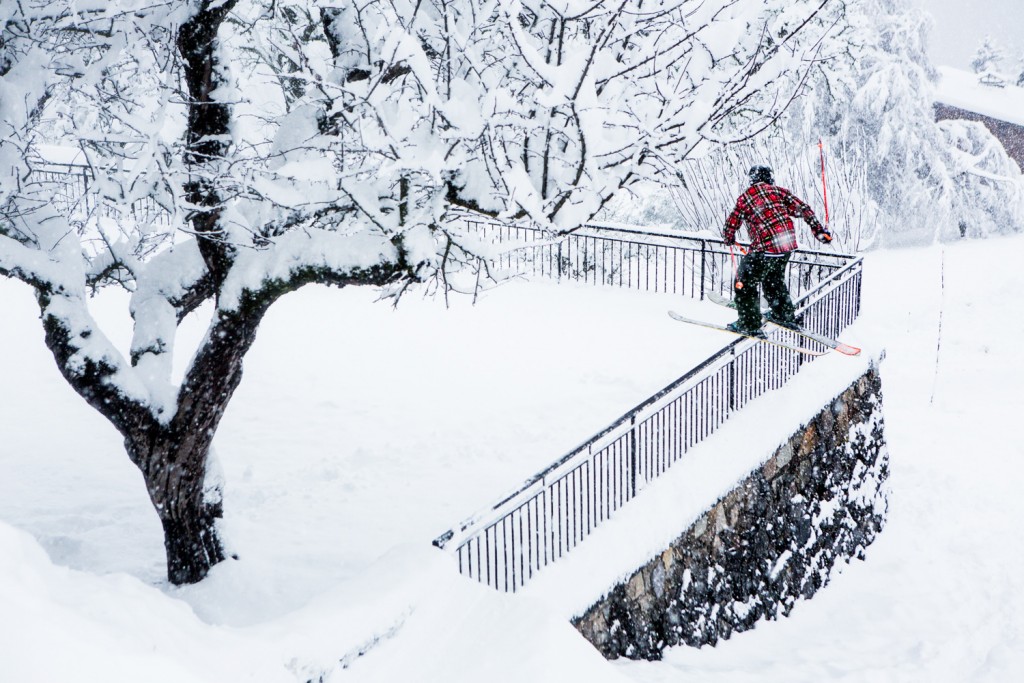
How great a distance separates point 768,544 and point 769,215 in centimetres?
355

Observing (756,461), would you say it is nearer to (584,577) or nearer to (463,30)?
(584,577)

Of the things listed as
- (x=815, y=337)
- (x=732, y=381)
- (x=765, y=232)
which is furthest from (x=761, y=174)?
(x=732, y=381)

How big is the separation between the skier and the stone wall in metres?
1.70

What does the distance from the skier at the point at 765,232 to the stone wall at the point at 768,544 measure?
170cm

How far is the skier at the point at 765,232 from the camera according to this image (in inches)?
386

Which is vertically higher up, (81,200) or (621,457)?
(81,200)

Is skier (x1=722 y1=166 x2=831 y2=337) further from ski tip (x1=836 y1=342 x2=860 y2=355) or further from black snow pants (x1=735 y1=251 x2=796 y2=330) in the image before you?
ski tip (x1=836 y1=342 x2=860 y2=355)

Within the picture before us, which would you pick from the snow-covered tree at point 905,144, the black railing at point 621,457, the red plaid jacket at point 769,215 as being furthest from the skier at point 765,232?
the snow-covered tree at point 905,144

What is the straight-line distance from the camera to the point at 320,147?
18.9 feet

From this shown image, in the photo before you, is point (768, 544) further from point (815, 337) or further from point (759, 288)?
point (759, 288)

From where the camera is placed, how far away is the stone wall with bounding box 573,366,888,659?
792cm

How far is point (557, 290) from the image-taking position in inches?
627

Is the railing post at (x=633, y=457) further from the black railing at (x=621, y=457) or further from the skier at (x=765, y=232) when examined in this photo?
the skier at (x=765, y=232)

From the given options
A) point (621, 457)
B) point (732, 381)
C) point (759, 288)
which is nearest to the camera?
point (621, 457)
